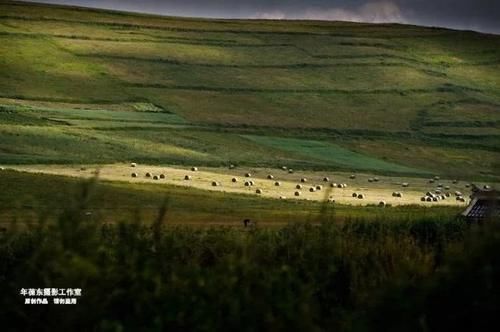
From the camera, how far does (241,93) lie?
100m

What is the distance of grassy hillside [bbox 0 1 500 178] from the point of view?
3179 inches

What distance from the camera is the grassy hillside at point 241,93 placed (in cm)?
8075

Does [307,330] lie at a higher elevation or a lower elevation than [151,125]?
lower

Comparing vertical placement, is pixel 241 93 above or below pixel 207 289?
above

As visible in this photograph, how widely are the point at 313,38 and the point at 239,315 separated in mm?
111821

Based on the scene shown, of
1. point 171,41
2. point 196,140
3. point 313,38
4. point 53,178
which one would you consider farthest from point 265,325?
point 313,38

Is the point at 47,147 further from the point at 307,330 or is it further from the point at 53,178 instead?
the point at 307,330

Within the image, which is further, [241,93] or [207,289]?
[241,93]

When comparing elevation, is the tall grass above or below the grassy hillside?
below

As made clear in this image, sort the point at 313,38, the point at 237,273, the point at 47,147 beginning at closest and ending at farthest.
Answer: the point at 237,273
the point at 47,147
the point at 313,38

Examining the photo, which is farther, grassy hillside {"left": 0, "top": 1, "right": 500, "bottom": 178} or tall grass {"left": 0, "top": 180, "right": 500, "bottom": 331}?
grassy hillside {"left": 0, "top": 1, "right": 500, "bottom": 178}

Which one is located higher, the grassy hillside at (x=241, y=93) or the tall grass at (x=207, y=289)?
the grassy hillside at (x=241, y=93)

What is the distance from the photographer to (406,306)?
1314 centimetres

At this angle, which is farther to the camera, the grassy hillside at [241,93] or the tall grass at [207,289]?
the grassy hillside at [241,93]
